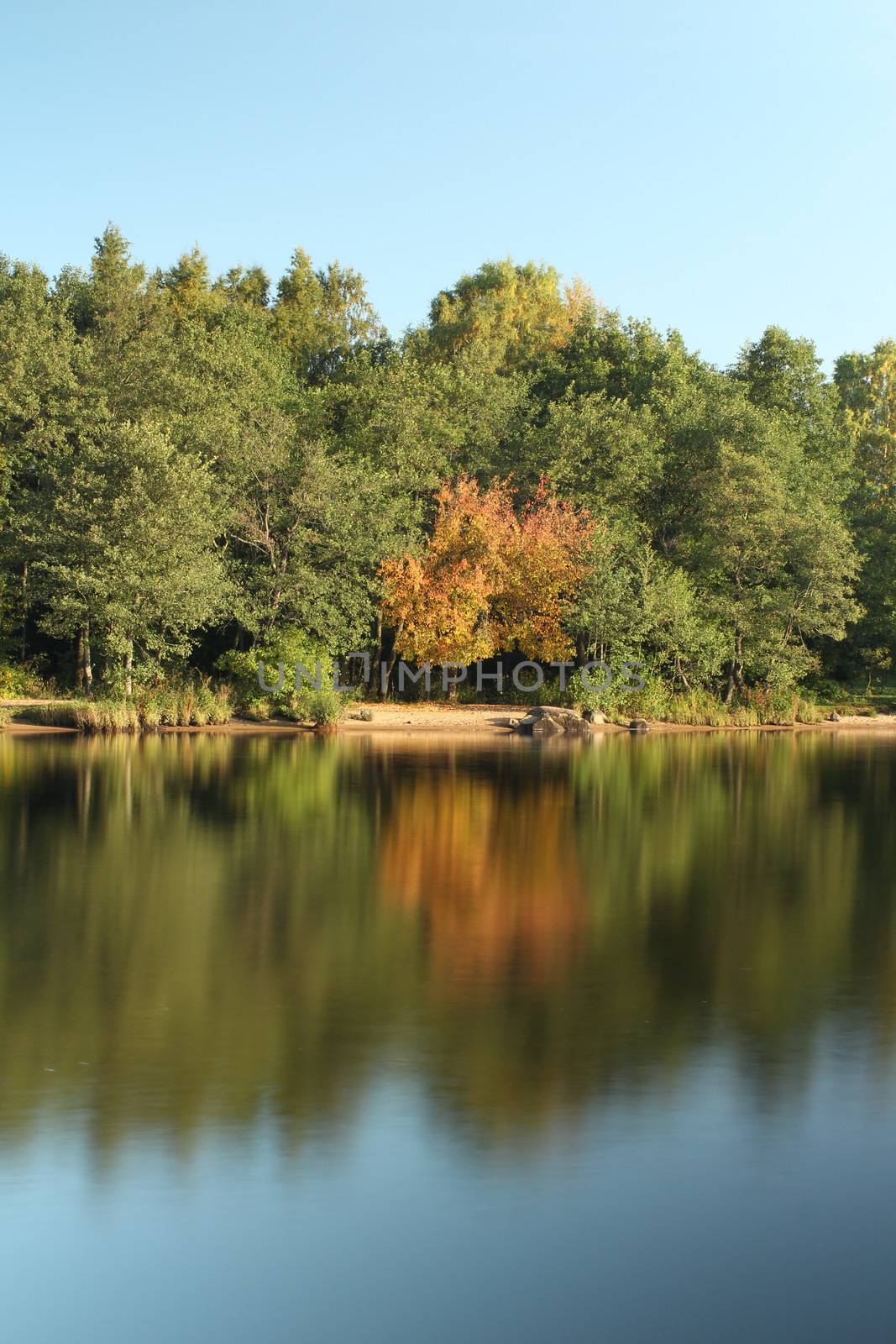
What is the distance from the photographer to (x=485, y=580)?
144 feet

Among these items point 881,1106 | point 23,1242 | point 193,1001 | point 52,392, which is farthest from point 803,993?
point 52,392

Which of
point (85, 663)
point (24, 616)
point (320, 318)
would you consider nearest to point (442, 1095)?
point (85, 663)

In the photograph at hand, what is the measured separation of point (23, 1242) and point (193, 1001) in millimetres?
4098

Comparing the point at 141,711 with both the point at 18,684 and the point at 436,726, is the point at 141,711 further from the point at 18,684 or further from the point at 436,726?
the point at 436,726

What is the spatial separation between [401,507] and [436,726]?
7.09 metres

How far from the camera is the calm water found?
5.55 m

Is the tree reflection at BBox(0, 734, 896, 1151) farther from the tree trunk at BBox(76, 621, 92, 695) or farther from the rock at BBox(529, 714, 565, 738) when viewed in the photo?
the rock at BBox(529, 714, 565, 738)

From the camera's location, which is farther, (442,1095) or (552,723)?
(552,723)

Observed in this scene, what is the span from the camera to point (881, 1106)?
7.84m

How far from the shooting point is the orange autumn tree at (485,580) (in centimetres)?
4322

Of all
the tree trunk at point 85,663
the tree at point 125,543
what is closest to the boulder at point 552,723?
the tree at point 125,543

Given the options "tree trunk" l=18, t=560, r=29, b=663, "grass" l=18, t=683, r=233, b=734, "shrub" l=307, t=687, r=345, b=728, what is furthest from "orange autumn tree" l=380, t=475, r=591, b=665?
"tree trunk" l=18, t=560, r=29, b=663

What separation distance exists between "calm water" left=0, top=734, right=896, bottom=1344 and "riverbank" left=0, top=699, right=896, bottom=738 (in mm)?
20058

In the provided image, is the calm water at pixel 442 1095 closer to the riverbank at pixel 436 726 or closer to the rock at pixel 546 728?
the riverbank at pixel 436 726
